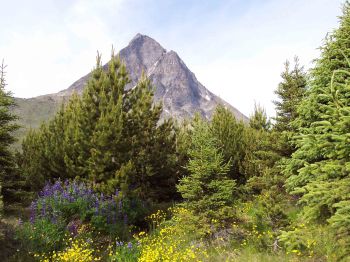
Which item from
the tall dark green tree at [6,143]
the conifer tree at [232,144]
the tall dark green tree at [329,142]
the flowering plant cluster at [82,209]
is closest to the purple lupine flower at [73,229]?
the flowering plant cluster at [82,209]

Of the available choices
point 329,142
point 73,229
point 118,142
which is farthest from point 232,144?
point 329,142

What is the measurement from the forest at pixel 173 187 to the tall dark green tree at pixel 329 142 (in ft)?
0.13

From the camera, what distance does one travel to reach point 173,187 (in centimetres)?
1881

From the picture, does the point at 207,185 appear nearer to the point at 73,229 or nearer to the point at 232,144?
the point at 73,229

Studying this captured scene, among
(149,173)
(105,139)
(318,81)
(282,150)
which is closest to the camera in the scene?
(318,81)

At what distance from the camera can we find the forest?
299 inches

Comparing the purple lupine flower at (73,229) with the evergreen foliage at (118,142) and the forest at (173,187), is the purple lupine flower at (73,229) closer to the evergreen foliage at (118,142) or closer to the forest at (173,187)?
the forest at (173,187)

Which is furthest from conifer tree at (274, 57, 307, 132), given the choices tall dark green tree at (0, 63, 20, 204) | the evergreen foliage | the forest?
tall dark green tree at (0, 63, 20, 204)

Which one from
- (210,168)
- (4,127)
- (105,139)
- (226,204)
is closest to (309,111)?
(210,168)

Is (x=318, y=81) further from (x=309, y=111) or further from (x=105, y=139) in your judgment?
(x=105, y=139)

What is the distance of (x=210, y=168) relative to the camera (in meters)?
10.7

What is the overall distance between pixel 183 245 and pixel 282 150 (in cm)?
563

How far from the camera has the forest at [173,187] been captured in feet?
24.9

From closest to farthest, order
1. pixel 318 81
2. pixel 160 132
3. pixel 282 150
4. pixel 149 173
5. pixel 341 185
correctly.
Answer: pixel 341 185, pixel 318 81, pixel 282 150, pixel 149 173, pixel 160 132
